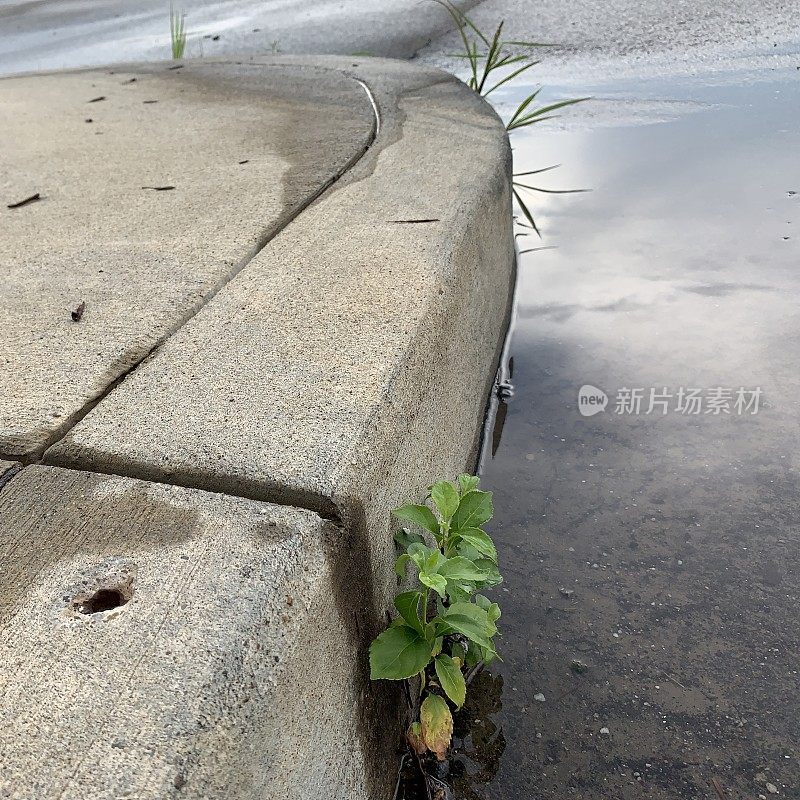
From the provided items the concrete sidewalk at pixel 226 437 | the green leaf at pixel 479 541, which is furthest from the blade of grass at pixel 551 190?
the green leaf at pixel 479 541

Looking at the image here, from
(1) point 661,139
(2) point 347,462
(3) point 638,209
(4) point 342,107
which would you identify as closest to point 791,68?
(1) point 661,139

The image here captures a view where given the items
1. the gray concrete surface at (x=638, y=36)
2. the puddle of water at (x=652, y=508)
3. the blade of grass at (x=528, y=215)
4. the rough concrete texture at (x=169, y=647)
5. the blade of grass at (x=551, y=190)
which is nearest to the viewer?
the rough concrete texture at (x=169, y=647)

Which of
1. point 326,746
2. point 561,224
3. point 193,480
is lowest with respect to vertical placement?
point 561,224

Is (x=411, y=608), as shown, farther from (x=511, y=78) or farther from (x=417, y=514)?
(x=511, y=78)

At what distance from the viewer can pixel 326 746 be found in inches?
46.2

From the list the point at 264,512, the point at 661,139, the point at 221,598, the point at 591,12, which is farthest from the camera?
A: the point at 591,12

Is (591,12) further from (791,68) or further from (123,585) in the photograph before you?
(123,585)

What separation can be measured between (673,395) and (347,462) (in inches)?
60.6

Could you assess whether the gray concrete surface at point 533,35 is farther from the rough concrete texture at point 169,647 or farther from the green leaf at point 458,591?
the rough concrete texture at point 169,647

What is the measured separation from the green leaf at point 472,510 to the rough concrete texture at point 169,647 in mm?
288

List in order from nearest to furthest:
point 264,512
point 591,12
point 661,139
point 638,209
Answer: point 264,512 → point 638,209 → point 661,139 → point 591,12

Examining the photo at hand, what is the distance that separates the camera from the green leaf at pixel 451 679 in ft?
4.35

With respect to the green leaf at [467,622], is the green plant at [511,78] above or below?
below

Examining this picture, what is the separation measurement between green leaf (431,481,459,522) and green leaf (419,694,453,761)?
303mm
